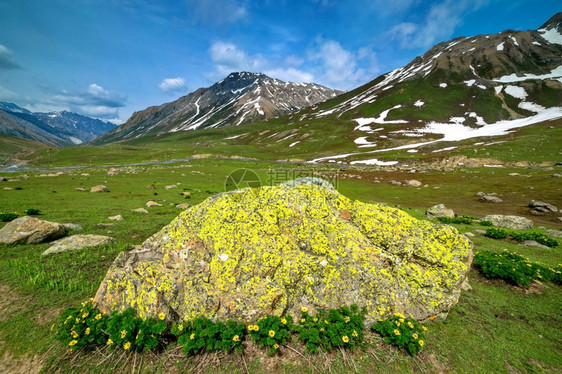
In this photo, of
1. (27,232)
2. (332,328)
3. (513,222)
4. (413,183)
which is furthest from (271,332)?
(413,183)

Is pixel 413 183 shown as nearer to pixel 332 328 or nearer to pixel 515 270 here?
pixel 515 270

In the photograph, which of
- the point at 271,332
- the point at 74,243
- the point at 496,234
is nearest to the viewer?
the point at 271,332

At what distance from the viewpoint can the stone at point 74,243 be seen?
1232cm

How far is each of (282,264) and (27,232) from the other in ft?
53.8

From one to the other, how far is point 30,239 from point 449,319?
21897 mm

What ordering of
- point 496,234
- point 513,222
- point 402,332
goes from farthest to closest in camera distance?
point 513,222
point 496,234
point 402,332

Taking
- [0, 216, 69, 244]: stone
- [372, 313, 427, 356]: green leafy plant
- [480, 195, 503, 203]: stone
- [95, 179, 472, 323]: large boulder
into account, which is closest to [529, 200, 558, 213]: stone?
[480, 195, 503, 203]: stone

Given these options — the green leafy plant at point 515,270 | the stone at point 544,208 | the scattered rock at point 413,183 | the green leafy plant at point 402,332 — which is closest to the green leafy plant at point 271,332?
the green leafy plant at point 402,332

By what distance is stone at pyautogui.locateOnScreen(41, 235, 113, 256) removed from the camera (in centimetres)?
1232

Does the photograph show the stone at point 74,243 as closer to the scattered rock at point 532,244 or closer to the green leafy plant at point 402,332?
the green leafy plant at point 402,332

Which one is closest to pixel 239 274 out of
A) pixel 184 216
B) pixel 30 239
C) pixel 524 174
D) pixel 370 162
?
pixel 184 216

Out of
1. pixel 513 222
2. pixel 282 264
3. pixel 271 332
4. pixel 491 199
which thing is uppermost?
pixel 282 264

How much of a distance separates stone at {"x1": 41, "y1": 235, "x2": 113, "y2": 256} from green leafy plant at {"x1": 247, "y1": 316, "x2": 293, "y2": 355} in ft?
39.7

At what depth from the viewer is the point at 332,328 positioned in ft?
22.1
